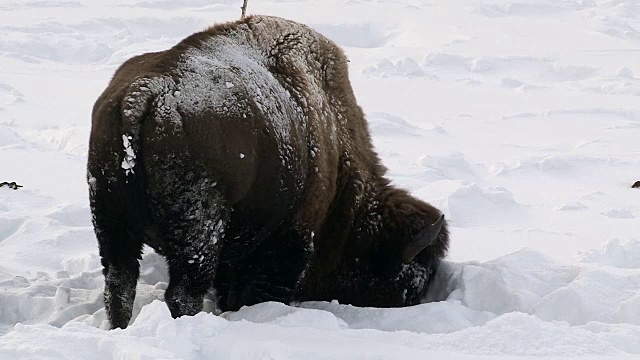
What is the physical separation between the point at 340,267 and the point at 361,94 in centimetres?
776

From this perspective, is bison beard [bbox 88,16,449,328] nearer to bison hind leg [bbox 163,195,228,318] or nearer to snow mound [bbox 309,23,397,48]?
bison hind leg [bbox 163,195,228,318]

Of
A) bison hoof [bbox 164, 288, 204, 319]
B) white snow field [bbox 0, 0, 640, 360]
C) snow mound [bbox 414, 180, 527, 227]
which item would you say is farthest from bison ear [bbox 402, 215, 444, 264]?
snow mound [bbox 414, 180, 527, 227]

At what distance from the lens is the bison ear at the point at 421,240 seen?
440cm

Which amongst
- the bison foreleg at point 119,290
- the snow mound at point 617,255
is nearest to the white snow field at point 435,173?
the snow mound at point 617,255

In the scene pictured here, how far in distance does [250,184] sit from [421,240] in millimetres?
1085

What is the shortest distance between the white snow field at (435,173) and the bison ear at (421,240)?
265 mm

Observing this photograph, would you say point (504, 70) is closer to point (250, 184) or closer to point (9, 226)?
point (9, 226)

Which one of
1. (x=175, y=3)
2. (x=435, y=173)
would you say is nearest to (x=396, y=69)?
(x=435, y=173)

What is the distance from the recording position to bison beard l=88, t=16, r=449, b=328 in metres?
3.62

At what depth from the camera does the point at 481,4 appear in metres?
20.2

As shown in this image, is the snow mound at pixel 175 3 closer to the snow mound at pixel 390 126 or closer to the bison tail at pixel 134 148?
the snow mound at pixel 390 126

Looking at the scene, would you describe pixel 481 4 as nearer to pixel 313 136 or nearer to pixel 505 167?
pixel 505 167

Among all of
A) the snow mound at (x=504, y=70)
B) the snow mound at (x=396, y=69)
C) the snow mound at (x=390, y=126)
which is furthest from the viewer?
the snow mound at (x=504, y=70)

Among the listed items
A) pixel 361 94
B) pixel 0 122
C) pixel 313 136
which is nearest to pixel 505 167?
pixel 361 94
